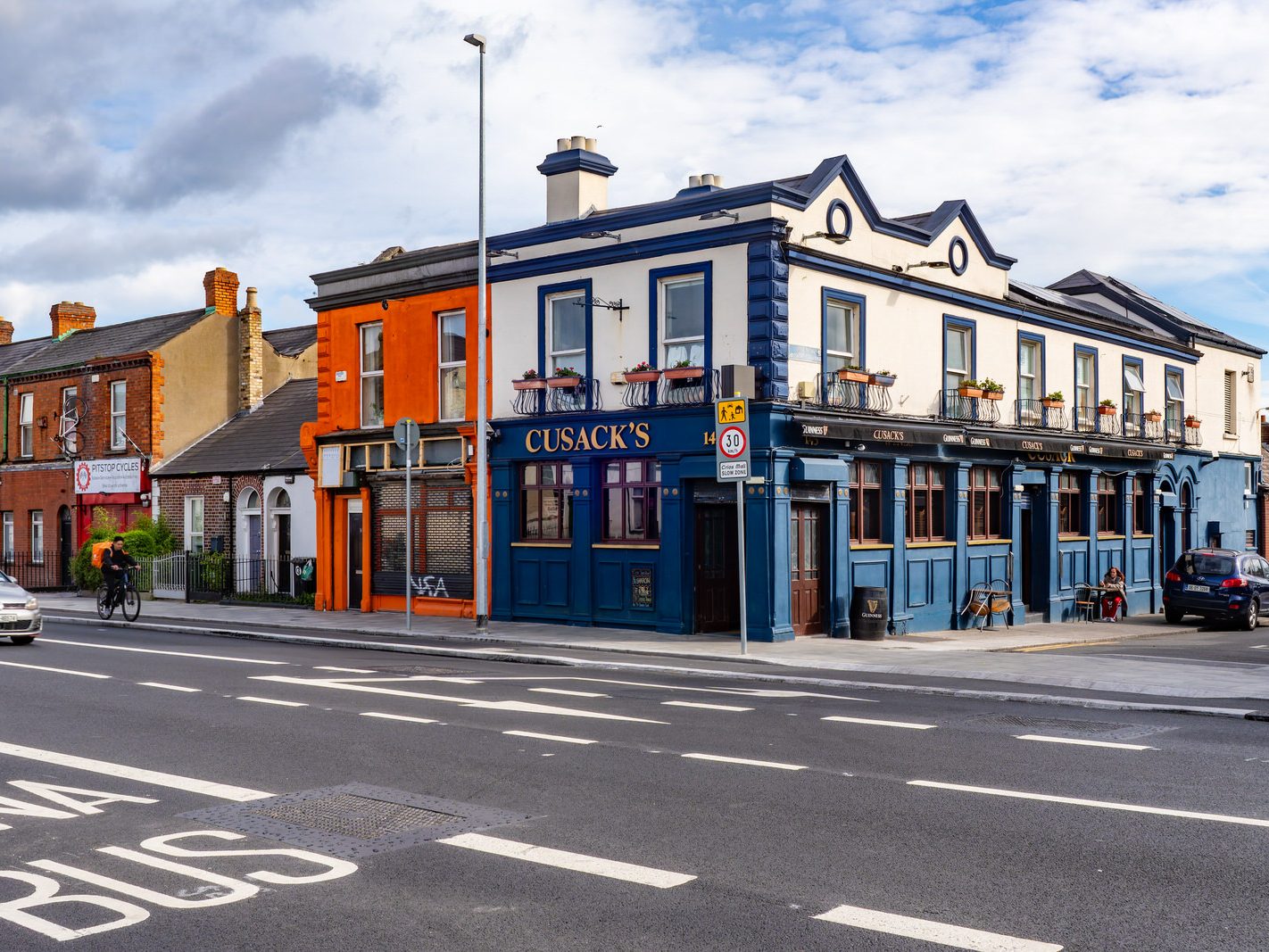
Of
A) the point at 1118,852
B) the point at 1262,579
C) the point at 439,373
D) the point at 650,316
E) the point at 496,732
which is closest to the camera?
the point at 1118,852

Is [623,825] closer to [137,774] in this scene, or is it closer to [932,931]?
[932,931]

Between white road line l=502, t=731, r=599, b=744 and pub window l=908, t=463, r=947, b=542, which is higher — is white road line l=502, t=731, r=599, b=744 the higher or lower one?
the lower one

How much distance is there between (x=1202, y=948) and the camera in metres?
5.21

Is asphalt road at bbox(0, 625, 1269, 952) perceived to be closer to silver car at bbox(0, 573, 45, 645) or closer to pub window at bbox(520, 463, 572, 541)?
silver car at bbox(0, 573, 45, 645)

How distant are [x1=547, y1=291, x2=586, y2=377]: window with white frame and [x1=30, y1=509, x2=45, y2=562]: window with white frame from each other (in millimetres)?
22076

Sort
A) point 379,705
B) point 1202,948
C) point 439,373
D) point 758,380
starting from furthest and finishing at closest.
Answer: point 439,373 < point 758,380 < point 379,705 < point 1202,948

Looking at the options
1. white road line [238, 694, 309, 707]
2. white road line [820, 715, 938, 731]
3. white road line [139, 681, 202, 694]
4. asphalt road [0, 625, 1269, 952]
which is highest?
asphalt road [0, 625, 1269, 952]

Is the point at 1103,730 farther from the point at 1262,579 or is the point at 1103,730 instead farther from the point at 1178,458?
the point at 1178,458

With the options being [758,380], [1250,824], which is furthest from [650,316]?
[1250,824]

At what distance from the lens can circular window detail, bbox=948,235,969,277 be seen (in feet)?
79.8

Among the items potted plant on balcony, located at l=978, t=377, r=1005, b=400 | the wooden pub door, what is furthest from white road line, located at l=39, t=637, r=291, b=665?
potted plant on balcony, located at l=978, t=377, r=1005, b=400

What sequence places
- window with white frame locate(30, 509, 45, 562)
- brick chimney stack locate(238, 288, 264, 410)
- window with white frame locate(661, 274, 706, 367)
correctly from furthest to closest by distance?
window with white frame locate(30, 509, 45, 562), brick chimney stack locate(238, 288, 264, 410), window with white frame locate(661, 274, 706, 367)

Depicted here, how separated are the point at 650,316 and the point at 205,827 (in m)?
15.0

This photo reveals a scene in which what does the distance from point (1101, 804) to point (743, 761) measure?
8.51 ft
